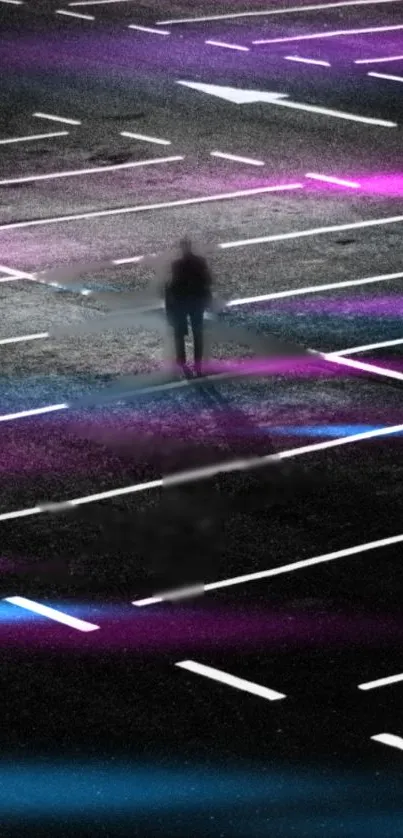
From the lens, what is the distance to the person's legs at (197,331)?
1773 centimetres

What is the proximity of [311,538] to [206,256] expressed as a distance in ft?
26.0

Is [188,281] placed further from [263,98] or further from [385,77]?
[385,77]

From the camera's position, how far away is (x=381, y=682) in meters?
11.6

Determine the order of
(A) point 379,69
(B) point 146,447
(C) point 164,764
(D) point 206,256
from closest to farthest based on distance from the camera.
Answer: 1. (C) point 164,764
2. (B) point 146,447
3. (D) point 206,256
4. (A) point 379,69

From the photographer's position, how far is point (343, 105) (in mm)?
27594

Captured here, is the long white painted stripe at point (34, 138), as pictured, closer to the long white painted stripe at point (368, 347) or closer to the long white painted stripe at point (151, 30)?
the long white painted stripe at point (151, 30)

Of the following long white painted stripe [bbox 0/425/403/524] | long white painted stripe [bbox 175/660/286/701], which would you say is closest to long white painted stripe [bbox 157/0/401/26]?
long white painted stripe [bbox 0/425/403/524]

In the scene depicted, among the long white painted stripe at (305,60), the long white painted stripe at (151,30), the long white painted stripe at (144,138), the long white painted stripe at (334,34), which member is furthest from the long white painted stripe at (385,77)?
the long white painted stripe at (144,138)

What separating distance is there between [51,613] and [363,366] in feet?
18.9

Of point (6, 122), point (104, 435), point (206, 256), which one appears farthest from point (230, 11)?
point (104, 435)

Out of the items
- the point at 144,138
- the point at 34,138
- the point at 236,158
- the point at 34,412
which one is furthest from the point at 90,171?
the point at 34,412

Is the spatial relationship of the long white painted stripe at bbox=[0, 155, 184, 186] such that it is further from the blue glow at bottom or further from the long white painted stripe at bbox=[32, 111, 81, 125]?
the blue glow at bottom

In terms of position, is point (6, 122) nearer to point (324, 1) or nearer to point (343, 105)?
point (343, 105)

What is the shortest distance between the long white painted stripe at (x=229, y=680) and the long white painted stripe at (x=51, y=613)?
0.84m
